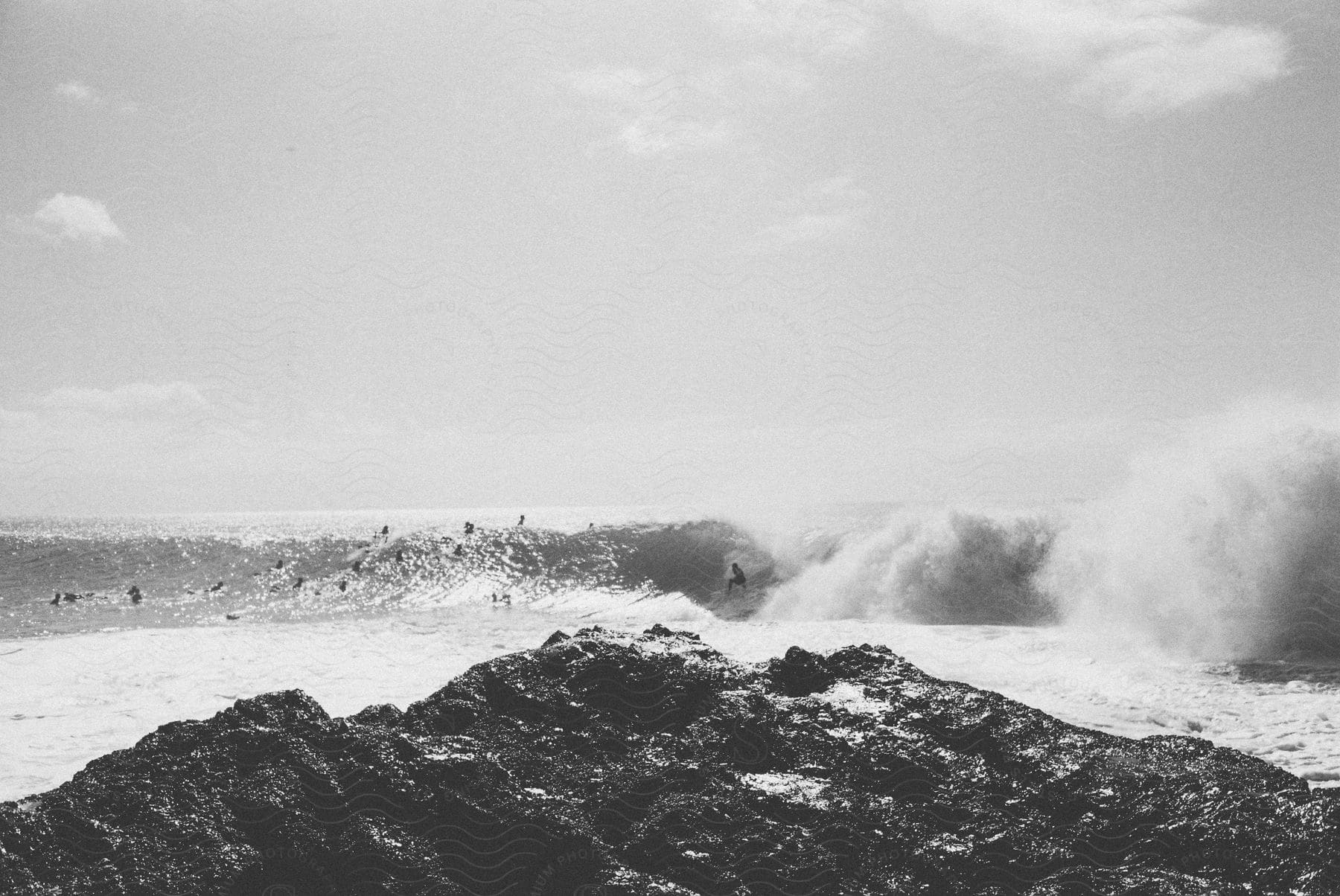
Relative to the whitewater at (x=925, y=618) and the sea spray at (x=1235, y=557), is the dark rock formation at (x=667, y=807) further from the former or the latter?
the sea spray at (x=1235, y=557)

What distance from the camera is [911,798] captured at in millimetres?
4855

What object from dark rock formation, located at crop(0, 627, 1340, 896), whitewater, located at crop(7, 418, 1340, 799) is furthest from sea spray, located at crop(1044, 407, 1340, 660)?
dark rock formation, located at crop(0, 627, 1340, 896)

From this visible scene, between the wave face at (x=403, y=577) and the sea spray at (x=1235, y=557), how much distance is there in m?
11.9

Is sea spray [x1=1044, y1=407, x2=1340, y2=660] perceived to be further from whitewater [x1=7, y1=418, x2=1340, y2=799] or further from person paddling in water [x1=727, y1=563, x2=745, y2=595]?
person paddling in water [x1=727, y1=563, x2=745, y2=595]

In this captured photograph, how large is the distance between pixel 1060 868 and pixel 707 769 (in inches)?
85.6

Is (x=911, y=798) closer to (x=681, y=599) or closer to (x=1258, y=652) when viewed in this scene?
(x=1258, y=652)

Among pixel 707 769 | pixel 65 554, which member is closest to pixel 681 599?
pixel 707 769

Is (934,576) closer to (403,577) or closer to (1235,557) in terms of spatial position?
(1235,557)

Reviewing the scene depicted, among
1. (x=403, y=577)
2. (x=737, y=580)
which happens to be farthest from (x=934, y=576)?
(x=403, y=577)

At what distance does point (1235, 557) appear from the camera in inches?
594

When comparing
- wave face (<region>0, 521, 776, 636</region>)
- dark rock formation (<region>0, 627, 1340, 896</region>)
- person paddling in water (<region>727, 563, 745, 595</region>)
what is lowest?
wave face (<region>0, 521, 776, 636</region>)

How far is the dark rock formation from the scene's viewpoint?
13.6 ft

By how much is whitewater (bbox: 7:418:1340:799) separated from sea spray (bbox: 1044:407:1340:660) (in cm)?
4

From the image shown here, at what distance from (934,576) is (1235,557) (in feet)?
31.9
